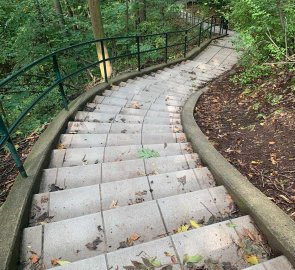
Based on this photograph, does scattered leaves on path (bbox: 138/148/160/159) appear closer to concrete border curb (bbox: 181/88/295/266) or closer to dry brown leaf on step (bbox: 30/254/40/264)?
concrete border curb (bbox: 181/88/295/266)

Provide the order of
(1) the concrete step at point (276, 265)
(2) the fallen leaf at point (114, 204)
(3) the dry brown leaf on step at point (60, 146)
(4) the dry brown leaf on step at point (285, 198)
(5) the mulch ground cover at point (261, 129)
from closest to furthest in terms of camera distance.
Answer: (1) the concrete step at point (276, 265), (2) the fallen leaf at point (114, 204), (4) the dry brown leaf on step at point (285, 198), (5) the mulch ground cover at point (261, 129), (3) the dry brown leaf on step at point (60, 146)

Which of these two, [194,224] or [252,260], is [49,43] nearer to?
[194,224]

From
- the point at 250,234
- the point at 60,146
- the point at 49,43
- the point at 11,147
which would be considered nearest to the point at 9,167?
the point at 60,146

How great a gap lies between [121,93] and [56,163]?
340cm

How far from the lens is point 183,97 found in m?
6.77

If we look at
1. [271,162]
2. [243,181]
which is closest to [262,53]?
[271,162]

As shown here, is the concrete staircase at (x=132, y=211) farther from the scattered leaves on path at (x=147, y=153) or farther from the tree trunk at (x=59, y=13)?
the tree trunk at (x=59, y=13)

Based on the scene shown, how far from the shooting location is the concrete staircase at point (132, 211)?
1909 millimetres

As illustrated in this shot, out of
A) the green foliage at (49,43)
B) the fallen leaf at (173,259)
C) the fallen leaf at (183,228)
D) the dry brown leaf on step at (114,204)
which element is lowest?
the green foliage at (49,43)

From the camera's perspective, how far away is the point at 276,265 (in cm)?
181

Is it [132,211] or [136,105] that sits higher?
[132,211]

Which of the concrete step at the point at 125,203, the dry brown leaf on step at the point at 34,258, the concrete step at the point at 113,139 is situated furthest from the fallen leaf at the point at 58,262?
the concrete step at the point at 113,139

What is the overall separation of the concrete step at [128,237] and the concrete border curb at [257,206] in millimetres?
120

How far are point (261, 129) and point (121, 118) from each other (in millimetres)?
2366
